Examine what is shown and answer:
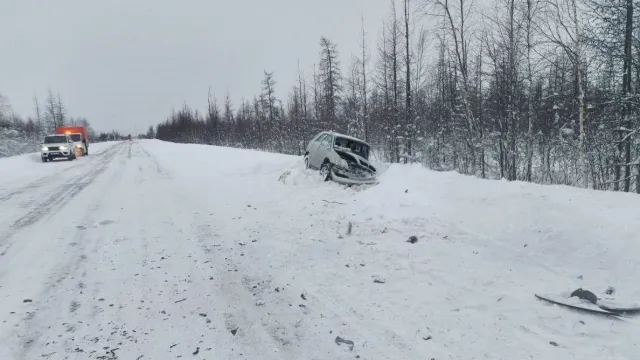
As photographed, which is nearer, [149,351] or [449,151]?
[149,351]

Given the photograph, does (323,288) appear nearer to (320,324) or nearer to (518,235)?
(320,324)

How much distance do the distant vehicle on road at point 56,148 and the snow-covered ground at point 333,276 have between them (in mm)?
19003

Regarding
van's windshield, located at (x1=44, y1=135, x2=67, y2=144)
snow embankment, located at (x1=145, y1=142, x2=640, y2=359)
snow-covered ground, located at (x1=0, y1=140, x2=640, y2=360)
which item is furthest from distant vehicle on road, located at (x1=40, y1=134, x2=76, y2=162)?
snow embankment, located at (x1=145, y1=142, x2=640, y2=359)

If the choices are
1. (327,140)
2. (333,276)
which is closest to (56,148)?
(327,140)

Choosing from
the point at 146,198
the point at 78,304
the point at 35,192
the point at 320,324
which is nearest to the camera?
the point at 320,324

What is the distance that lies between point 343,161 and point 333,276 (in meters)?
7.19

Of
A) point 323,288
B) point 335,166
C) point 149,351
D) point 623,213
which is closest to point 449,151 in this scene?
point 335,166

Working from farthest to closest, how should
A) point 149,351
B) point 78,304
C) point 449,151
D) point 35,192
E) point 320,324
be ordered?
point 449,151 < point 35,192 < point 78,304 < point 320,324 < point 149,351

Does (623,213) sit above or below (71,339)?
above

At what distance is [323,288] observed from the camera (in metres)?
4.34

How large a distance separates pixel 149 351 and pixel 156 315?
0.65 m

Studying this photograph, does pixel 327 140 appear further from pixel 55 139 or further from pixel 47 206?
pixel 55 139

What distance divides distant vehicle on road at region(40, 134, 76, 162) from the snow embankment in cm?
2229

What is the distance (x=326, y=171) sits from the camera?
12.0 metres
